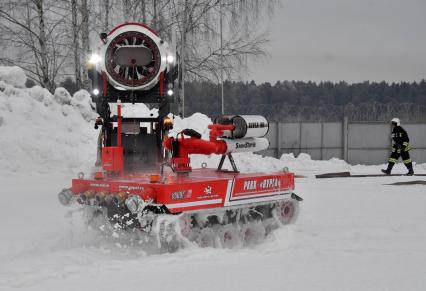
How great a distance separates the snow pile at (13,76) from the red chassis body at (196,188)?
1069 cm

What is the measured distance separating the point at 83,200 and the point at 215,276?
7.66 ft

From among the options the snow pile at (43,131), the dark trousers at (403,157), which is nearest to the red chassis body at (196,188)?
the snow pile at (43,131)

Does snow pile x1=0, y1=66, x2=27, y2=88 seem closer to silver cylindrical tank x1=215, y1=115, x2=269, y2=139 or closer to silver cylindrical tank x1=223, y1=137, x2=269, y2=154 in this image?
silver cylindrical tank x1=215, y1=115, x2=269, y2=139

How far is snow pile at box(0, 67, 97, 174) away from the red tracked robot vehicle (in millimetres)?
7007

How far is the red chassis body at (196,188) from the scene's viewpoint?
6.74 metres

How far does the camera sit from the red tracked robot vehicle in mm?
6906

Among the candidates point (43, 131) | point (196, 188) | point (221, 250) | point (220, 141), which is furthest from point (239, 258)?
point (43, 131)

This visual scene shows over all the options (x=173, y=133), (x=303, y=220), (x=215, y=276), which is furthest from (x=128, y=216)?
(x=173, y=133)

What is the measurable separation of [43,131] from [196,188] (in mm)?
10427

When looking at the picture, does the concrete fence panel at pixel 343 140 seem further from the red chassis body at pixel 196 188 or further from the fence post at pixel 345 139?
the red chassis body at pixel 196 188

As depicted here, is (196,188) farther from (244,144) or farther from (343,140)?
(343,140)

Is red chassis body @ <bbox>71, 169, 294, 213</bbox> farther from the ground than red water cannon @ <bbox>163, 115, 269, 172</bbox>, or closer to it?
closer to it

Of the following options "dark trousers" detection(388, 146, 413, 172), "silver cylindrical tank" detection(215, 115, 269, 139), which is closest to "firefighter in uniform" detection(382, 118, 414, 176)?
"dark trousers" detection(388, 146, 413, 172)

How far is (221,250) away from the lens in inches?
281
